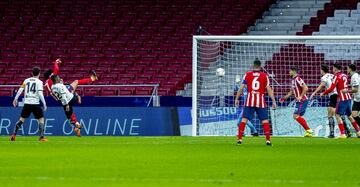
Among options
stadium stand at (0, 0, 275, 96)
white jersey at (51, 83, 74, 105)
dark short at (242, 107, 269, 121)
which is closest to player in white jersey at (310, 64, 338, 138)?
dark short at (242, 107, 269, 121)

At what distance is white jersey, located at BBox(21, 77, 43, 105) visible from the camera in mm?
24703

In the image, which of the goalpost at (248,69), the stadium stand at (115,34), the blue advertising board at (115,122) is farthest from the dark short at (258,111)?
the stadium stand at (115,34)

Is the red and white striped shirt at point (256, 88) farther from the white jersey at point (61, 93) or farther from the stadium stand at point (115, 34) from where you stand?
the stadium stand at point (115, 34)

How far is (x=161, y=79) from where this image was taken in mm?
37625

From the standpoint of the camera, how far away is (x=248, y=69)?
31.4 m

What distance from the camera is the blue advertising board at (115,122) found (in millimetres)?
29953

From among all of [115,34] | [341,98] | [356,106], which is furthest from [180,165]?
[115,34]

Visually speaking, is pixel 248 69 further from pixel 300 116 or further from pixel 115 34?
pixel 115 34

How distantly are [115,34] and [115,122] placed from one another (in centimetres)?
1217

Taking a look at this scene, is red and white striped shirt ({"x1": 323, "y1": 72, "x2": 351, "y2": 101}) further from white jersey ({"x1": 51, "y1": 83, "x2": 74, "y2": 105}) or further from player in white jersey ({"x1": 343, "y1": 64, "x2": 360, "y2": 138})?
white jersey ({"x1": 51, "y1": 83, "x2": 74, "y2": 105})

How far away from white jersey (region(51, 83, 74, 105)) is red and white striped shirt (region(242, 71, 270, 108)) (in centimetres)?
806

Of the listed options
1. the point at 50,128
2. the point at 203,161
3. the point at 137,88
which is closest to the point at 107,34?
the point at 137,88

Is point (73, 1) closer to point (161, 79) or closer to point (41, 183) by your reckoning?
point (161, 79)

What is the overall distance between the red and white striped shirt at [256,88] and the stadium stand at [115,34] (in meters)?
15.7
